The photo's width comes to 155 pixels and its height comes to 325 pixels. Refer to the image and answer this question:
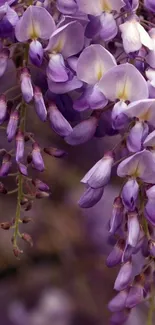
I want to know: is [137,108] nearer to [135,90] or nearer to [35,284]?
[135,90]

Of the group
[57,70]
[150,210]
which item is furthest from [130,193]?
[57,70]

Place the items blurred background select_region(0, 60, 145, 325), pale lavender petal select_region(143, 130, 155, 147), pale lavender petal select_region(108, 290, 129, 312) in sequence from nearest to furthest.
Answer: pale lavender petal select_region(143, 130, 155, 147)
pale lavender petal select_region(108, 290, 129, 312)
blurred background select_region(0, 60, 145, 325)

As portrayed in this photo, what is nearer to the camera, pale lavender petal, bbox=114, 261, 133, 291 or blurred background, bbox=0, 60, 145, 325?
pale lavender petal, bbox=114, 261, 133, 291

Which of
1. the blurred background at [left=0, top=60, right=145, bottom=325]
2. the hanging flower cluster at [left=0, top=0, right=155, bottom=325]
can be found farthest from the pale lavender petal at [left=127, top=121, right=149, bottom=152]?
the blurred background at [left=0, top=60, right=145, bottom=325]

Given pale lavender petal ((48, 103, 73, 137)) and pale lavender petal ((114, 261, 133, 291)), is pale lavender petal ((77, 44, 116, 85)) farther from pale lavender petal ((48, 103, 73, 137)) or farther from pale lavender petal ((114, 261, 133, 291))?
pale lavender petal ((114, 261, 133, 291))

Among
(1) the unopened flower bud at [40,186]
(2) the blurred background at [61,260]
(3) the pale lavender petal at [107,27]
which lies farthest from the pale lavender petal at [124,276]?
(2) the blurred background at [61,260]

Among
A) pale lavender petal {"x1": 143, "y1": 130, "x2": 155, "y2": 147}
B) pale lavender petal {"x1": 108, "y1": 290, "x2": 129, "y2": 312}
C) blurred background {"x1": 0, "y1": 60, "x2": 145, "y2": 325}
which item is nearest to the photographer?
pale lavender petal {"x1": 143, "y1": 130, "x2": 155, "y2": 147}

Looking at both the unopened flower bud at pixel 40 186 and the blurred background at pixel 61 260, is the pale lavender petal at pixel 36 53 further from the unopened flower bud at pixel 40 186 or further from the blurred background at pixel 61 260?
the blurred background at pixel 61 260

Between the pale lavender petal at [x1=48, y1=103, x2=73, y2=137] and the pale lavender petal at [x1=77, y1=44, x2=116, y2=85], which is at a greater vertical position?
the pale lavender petal at [x1=77, y1=44, x2=116, y2=85]

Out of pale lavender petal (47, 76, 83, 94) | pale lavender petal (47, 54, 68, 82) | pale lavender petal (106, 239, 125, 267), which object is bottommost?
pale lavender petal (106, 239, 125, 267)
